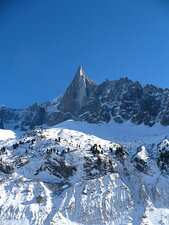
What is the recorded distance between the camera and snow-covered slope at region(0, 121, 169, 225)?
80.6 metres

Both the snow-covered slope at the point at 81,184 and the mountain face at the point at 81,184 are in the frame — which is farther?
the snow-covered slope at the point at 81,184

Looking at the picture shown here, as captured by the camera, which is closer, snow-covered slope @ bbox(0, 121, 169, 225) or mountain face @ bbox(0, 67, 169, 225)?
mountain face @ bbox(0, 67, 169, 225)

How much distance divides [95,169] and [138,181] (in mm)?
16683

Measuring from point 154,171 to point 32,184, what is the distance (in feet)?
144

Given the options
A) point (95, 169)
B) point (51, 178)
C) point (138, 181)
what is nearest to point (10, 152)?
point (51, 178)

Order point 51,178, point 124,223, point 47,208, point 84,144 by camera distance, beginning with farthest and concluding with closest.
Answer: point 84,144, point 51,178, point 47,208, point 124,223

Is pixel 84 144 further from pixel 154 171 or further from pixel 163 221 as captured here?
pixel 163 221

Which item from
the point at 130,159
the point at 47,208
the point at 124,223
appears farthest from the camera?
the point at 130,159

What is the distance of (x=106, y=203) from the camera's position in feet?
278

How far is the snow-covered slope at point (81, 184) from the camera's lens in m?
80.6

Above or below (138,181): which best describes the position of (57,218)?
below

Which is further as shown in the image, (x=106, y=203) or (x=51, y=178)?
(x=51, y=178)

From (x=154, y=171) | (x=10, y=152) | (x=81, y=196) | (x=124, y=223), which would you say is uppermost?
(x=10, y=152)

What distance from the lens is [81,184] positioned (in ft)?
309
